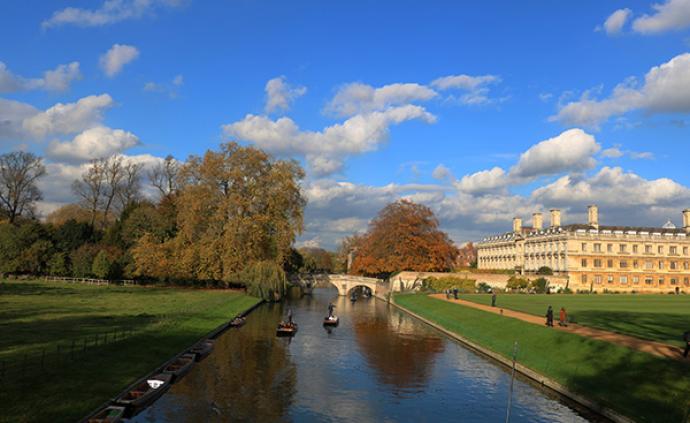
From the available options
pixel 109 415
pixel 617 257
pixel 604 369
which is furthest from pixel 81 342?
pixel 617 257

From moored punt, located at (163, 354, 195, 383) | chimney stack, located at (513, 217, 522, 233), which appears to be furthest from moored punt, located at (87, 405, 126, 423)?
chimney stack, located at (513, 217, 522, 233)

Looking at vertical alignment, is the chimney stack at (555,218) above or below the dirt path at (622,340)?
above

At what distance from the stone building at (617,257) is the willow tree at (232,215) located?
51.4 meters

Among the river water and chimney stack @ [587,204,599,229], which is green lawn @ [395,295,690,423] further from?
chimney stack @ [587,204,599,229]

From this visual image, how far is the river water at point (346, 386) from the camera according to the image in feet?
71.9

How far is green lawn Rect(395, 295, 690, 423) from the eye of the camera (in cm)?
2097

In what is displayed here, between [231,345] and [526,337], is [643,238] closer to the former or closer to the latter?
[526,337]

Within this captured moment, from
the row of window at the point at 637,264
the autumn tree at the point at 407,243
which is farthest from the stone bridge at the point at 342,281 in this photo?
the row of window at the point at 637,264

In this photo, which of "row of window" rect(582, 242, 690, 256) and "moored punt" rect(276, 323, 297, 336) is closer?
"moored punt" rect(276, 323, 297, 336)

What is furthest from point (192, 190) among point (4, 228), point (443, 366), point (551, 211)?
point (551, 211)

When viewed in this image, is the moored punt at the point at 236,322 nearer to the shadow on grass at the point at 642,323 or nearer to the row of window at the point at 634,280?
the shadow on grass at the point at 642,323

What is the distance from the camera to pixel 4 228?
247 feet

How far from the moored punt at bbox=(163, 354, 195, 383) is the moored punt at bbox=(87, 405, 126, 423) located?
6.10 meters

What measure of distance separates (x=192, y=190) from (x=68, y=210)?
192ft
